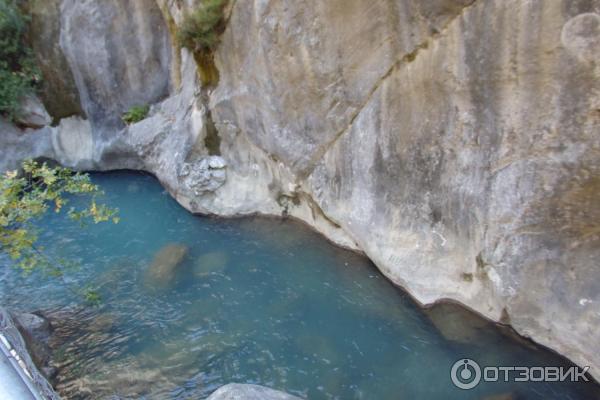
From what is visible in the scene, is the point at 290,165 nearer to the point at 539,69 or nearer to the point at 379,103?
the point at 379,103

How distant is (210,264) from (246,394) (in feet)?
15.8

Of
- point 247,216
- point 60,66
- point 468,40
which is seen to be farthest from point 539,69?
point 60,66

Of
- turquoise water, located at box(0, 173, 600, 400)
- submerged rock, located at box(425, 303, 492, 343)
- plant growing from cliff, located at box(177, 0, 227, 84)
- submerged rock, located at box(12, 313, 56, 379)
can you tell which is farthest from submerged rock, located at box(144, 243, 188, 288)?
submerged rock, located at box(425, 303, 492, 343)

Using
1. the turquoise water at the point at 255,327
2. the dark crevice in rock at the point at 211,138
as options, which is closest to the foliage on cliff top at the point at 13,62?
the turquoise water at the point at 255,327

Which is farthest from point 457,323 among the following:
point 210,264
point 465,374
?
point 210,264

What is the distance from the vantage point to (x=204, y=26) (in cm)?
1038

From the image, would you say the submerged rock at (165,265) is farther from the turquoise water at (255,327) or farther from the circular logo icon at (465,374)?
the circular logo icon at (465,374)

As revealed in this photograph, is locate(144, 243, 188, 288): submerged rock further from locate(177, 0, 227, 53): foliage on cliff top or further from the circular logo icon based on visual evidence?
the circular logo icon

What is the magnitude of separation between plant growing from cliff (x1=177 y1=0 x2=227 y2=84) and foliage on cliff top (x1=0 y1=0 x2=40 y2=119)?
6846 millimetres

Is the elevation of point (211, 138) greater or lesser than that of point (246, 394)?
greater

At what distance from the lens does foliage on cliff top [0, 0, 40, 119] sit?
45.7 feet

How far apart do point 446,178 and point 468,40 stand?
7.27ft

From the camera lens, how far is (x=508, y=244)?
22.0 feet

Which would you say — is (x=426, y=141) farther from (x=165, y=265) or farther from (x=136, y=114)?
(x=136, y=114)
